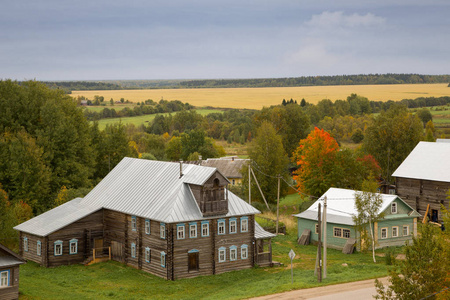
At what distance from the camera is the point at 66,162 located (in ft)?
230

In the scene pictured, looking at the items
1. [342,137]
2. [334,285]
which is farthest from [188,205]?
[342,137]

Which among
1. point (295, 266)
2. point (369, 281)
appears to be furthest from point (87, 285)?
point (369, 281)

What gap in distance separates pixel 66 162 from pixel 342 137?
269 ft

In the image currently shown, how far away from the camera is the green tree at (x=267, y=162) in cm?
7306

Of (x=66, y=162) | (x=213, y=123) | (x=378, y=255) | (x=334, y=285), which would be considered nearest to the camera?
(x=334, y=285)

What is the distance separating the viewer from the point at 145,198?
4716 centimetres

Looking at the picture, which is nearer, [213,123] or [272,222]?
[272,222]

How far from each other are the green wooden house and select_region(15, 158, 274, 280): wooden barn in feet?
26.5

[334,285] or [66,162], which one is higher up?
[66,162]

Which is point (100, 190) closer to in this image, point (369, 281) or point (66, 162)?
point (66, 162)

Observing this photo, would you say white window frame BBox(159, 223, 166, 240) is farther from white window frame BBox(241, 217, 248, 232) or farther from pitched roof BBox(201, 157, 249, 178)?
pitched roof BBox(201, 157, 249, 178)

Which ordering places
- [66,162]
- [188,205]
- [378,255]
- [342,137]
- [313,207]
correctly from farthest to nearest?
[342,137]
[66,162]
[313,207]
[378,255]
[188,205]

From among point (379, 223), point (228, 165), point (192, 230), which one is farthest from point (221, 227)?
point (228, 165)

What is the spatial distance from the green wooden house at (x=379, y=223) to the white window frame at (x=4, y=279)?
26.6 m
